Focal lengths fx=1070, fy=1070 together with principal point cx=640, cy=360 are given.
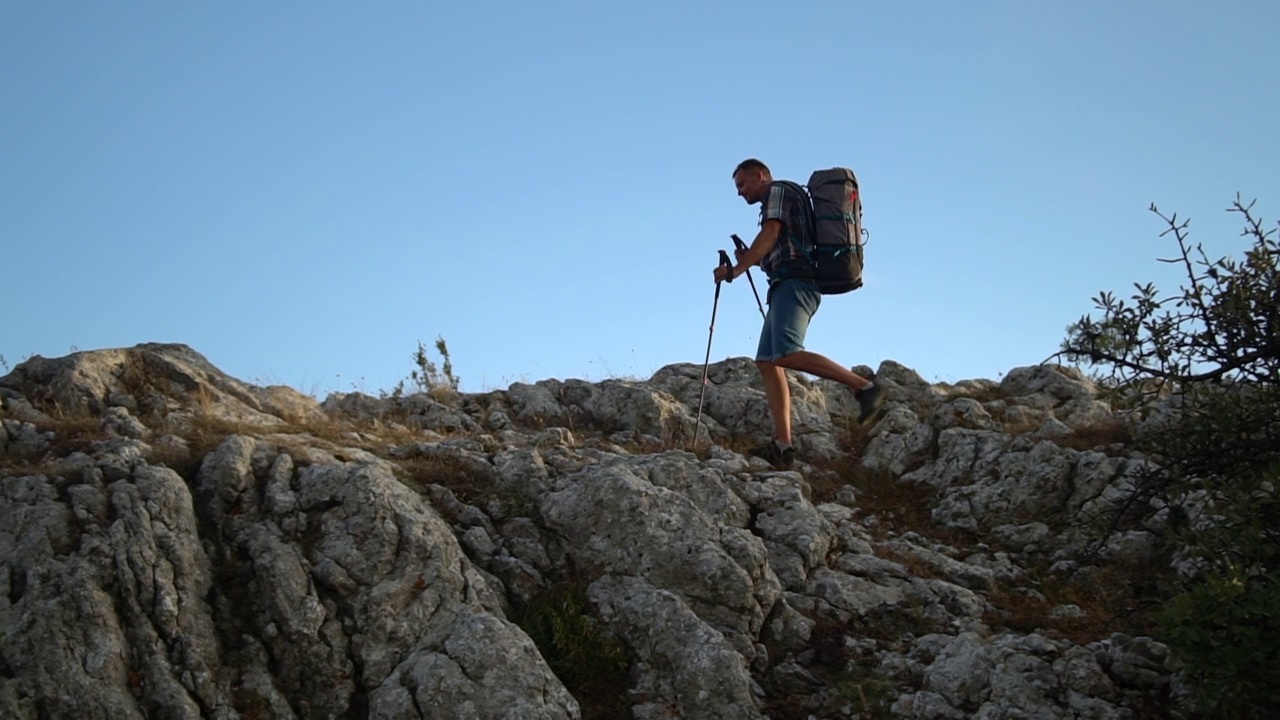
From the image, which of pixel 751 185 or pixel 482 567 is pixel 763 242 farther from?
pixel 482 567

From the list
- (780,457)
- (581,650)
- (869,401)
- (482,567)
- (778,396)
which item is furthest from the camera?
(780,457)

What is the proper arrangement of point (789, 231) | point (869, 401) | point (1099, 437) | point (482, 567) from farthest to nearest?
point (1099, 437)
point (789, 231)
point (869, 401)
point (482, 567)

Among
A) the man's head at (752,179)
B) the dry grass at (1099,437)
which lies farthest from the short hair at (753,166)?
the dry grass at (1099,437)

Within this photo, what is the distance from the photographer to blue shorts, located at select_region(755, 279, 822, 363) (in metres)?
11.5

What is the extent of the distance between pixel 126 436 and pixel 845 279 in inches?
293

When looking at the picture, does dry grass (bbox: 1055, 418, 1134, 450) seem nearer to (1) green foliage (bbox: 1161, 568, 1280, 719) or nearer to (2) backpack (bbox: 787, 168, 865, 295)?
(2) backpack (bbox: 787, 168, 865, 295)

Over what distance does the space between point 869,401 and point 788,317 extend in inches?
49.1

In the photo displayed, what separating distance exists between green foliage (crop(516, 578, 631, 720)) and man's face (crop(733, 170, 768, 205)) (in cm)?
527

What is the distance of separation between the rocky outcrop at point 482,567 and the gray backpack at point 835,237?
2.22 meters

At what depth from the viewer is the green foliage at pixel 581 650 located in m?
8.07

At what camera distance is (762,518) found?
10352mm

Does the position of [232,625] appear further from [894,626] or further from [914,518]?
[914,518]

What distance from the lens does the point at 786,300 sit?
11.6 metres

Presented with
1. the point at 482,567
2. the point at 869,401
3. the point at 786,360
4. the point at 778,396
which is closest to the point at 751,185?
the point at 786,360
